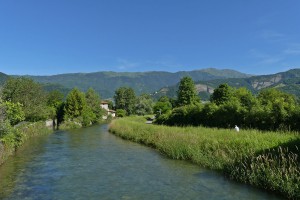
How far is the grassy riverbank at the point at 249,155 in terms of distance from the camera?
1562 cm

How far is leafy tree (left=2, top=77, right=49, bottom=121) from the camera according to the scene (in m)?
59.3

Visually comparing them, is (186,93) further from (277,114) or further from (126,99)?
(277,114)

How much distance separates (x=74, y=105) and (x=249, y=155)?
76435 millimetres

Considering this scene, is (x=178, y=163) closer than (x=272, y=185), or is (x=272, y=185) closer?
(x=272, y=185)

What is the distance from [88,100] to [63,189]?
91885 millimetres

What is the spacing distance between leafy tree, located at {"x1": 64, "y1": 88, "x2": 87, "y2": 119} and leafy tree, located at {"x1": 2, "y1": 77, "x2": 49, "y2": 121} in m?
22.1

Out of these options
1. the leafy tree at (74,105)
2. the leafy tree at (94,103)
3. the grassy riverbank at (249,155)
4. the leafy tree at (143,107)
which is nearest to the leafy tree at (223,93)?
the leafy tree at (74,105)

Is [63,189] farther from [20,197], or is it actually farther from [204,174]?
[204,174]

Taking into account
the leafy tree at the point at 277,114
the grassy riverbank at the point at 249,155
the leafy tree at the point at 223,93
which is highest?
the leafy tree at the point at 223,93

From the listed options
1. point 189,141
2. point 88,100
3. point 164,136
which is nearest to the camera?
point 189,141

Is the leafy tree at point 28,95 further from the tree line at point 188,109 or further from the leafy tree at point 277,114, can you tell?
the leafy tree at point 277,114

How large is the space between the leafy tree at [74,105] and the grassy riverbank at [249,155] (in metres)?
59.2

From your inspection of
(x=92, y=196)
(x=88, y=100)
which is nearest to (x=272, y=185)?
(x=92, y=196)

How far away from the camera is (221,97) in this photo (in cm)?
8306
